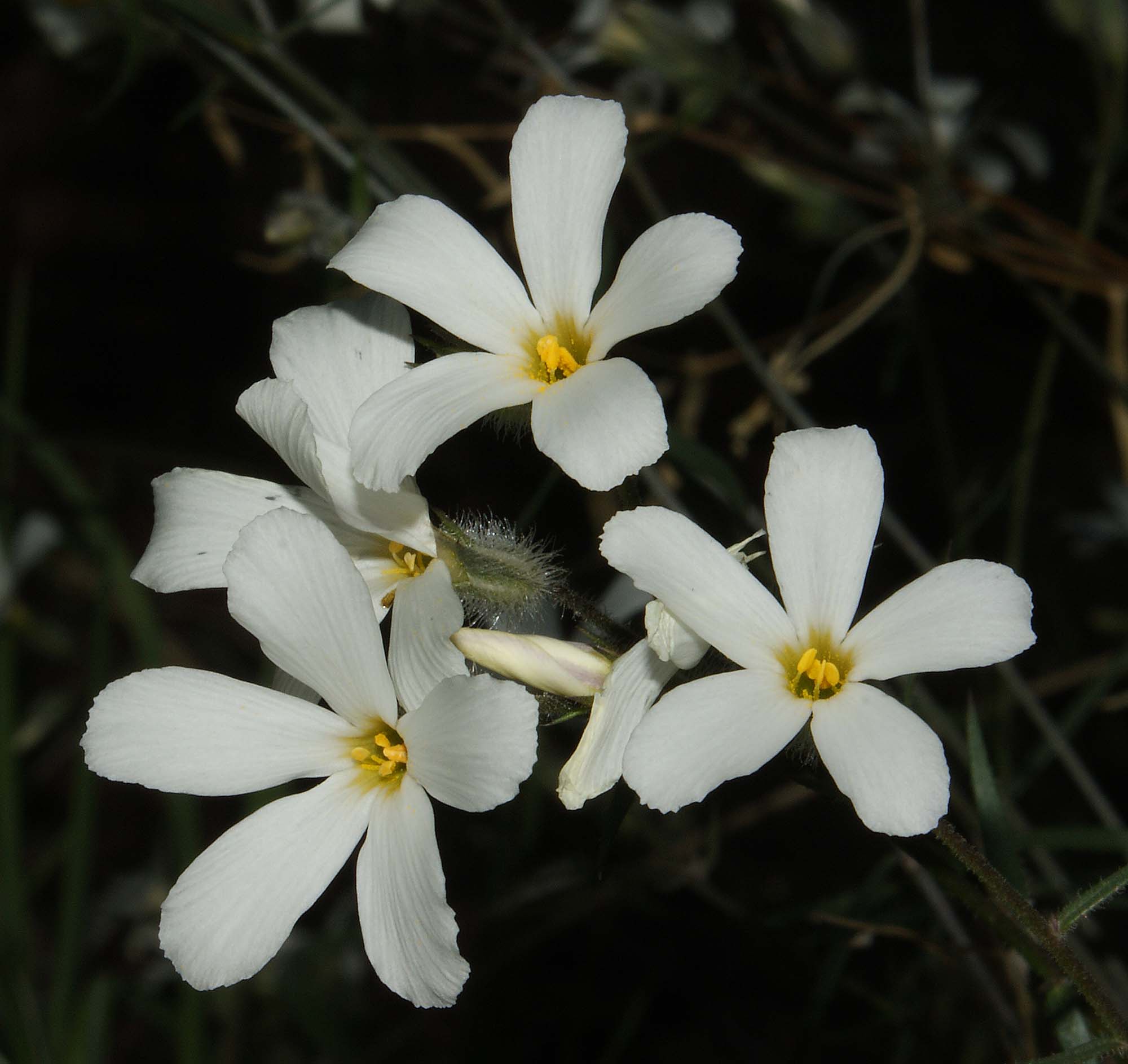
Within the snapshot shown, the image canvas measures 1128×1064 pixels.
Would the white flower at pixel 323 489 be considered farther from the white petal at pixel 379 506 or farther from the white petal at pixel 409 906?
the white petal at pixel 409 906

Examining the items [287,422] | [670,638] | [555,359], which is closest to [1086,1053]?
[670,638]

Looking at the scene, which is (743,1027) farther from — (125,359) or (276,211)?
(125,359)

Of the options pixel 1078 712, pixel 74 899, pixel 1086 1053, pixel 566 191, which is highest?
pixel 566 191

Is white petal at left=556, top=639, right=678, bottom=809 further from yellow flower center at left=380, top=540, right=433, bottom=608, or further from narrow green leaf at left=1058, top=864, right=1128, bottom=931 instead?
narrow green leaf at left=1058, top=864, right=1128, bottom=931

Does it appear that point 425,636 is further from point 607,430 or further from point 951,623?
point 951,623

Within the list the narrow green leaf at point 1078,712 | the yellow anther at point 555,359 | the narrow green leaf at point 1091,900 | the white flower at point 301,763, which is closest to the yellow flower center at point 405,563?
the white flower at point 301,763

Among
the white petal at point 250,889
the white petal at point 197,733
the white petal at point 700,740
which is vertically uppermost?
the white petal at point 700,740
